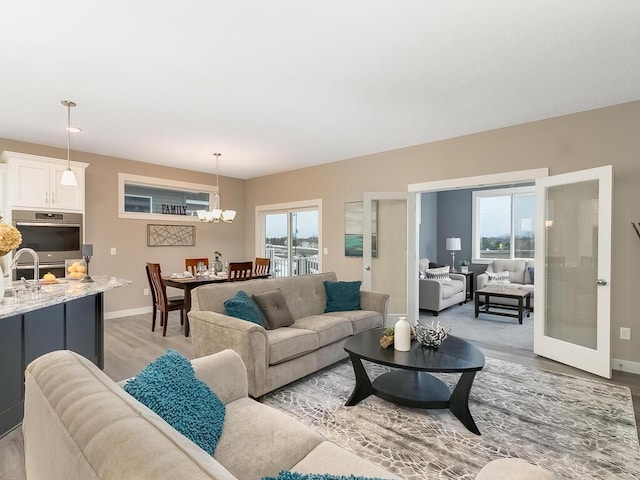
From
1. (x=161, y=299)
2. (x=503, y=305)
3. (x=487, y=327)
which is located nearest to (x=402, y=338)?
(x=487, y=327)

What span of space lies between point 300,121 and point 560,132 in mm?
3008

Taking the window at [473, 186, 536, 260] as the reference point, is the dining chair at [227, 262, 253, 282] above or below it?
below

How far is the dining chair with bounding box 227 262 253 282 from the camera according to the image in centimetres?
504

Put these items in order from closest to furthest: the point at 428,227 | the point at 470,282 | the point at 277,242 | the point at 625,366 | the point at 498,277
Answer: the point at 625,366 < the point at 498,277 < the point at 277,242 < the point at 470,282 < the point at 428,227

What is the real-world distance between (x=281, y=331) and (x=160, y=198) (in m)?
4.58

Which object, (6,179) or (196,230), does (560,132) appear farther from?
(6,179)

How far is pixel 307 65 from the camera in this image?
2830 mm

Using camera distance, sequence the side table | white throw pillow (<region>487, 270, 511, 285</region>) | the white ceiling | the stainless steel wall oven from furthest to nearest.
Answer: the side table → white throw pillow (<region>487, 270, 511, 285</region>) → the stainless steel wall oven → the white ceiling

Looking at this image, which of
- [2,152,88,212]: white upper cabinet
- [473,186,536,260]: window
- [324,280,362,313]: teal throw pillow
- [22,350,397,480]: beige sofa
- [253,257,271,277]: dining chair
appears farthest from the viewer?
[473,186,536,260]: window

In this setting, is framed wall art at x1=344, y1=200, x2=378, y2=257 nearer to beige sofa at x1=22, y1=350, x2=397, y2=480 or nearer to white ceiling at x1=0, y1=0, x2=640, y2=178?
white ceiling at x1=0, y1=0, x2=640, y2=178

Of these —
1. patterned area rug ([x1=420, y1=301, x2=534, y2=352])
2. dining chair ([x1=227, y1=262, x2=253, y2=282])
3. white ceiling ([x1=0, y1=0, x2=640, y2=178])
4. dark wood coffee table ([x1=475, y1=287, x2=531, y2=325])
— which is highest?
white ceiling ([x1=0, y1=0, x2=640, y2=178])

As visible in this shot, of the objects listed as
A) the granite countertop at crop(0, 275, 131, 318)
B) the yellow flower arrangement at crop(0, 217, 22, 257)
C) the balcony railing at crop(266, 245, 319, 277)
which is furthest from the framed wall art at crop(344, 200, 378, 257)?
the yellow flower arrangement at crop(0, 217, 22, 257)

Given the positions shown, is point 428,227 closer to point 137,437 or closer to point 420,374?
point 420,374

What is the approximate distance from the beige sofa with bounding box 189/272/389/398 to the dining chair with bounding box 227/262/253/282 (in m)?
1.35
